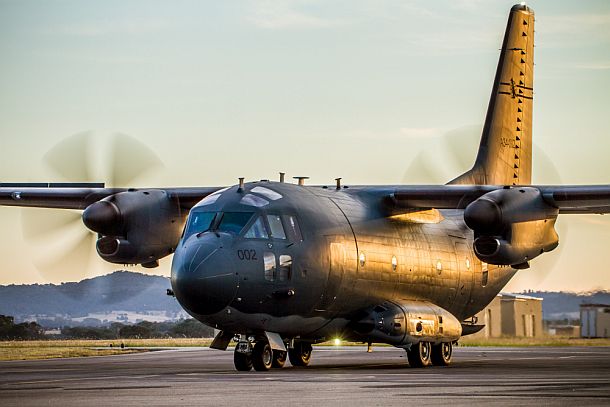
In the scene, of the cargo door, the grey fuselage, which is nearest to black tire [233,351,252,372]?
the grey fuselage

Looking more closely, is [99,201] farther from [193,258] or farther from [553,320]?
[553,320]

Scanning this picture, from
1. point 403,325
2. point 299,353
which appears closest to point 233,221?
point 299,353

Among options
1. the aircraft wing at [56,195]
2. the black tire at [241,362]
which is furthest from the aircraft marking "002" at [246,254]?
the aircraft wing at [56,195]

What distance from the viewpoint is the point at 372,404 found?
1573cm

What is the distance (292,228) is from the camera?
1007 inches

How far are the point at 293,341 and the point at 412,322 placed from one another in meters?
3.02

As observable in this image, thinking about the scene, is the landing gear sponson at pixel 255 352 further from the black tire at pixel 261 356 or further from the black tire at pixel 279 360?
the black tire at pixel 279 360

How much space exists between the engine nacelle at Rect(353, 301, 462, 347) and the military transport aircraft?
0.03 m

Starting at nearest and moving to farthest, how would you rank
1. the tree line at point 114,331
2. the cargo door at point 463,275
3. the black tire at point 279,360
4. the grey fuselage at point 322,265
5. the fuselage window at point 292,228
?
the grey fuselage at point 322,265, the fuselage window at point 292,228, the black tire at point 279,360, the cargo door at point 463,275, the tree line at point 114,331

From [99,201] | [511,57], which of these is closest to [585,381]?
[99,201]

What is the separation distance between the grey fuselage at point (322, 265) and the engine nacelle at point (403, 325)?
0.33m

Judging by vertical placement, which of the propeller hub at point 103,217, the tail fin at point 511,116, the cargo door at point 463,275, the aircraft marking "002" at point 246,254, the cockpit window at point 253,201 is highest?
the tail fin at point 511,116

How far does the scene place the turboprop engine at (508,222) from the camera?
90.4 feet

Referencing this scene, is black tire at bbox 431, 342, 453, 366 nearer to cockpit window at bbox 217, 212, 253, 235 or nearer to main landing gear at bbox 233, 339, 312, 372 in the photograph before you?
main landing gear at bbox 233, 339, 312, 372
